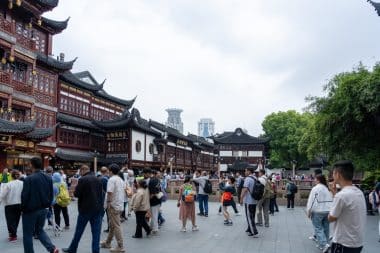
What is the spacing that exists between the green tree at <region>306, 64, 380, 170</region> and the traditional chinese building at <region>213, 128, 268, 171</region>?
144 feet

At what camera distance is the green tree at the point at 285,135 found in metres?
60.5

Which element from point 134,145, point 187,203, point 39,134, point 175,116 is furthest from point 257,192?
point 175,116

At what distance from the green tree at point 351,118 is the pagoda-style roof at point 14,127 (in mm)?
16032

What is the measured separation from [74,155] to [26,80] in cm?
1233

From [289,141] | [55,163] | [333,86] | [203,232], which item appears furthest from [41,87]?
[289,141]

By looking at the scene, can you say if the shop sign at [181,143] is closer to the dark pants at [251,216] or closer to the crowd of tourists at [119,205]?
the crowd of tourists at [119,205]

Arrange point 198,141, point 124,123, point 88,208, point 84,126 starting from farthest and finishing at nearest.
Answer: point 198,141 → point 124,123 → point 84,126 → point 88,208

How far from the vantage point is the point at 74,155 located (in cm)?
3941

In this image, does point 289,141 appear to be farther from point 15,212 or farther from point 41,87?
point 15,212

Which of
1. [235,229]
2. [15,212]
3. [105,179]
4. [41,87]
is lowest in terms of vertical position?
[235,229]

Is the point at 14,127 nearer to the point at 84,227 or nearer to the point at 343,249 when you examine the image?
the point at 84,227

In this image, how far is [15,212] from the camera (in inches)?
422

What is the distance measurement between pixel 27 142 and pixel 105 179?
55.1 ft

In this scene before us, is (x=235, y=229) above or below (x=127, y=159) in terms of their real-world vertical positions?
below
